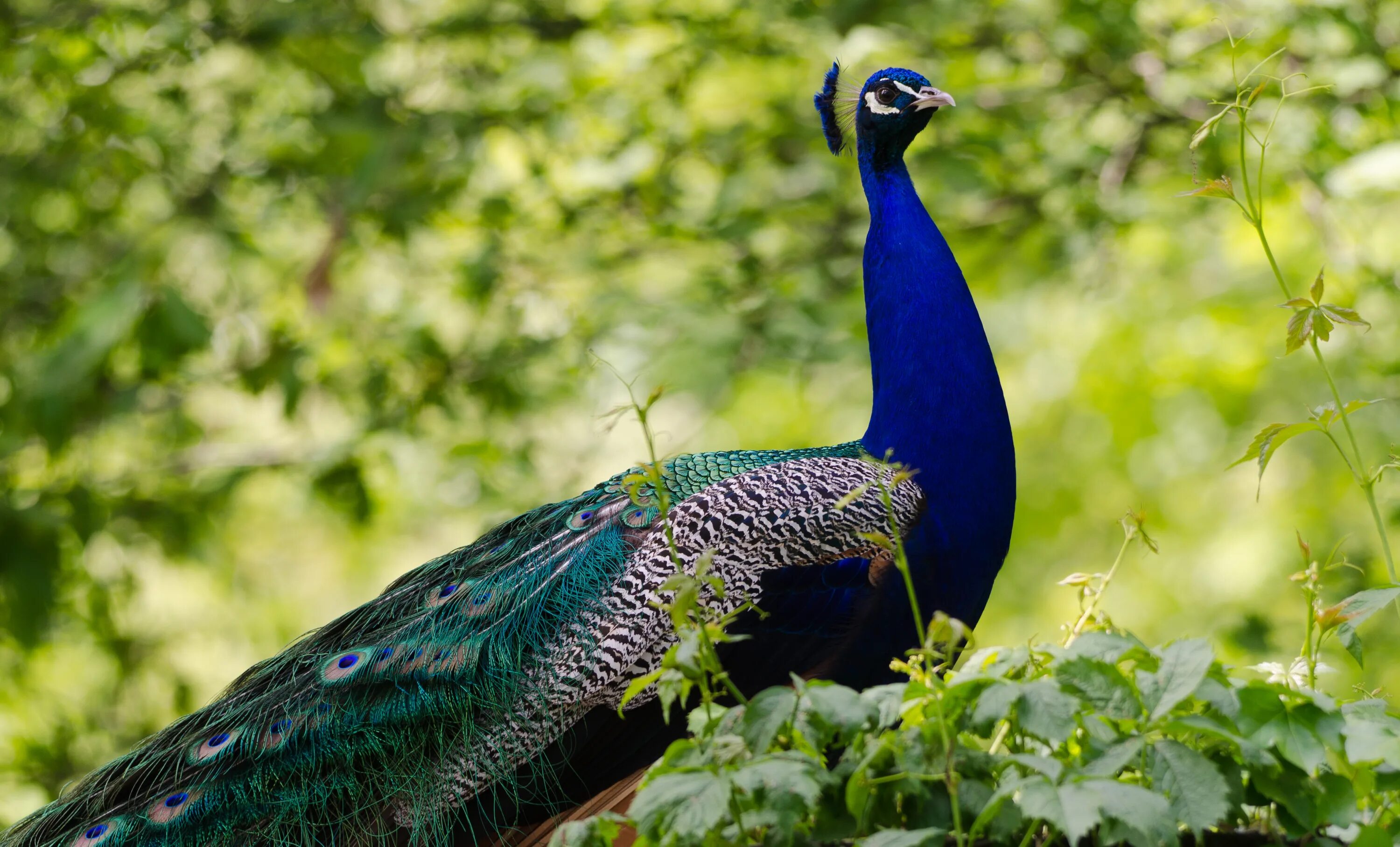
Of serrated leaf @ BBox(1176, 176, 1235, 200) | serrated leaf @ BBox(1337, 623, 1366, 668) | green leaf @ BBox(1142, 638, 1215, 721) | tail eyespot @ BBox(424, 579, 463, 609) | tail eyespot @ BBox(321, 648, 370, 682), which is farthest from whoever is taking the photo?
tail eyespot @ BBox(424, 579, 463, 609)

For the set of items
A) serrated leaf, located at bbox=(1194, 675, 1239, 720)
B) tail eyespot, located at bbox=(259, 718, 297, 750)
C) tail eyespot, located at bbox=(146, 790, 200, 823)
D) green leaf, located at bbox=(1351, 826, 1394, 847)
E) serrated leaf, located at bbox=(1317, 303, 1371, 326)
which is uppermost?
serrated leaf, located at bbox=(1317, 303, 1371, 326)

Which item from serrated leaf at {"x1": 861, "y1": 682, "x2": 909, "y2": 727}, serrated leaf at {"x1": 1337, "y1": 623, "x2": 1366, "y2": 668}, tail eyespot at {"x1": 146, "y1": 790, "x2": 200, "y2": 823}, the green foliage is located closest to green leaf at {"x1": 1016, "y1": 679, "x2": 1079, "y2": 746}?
the green foliage

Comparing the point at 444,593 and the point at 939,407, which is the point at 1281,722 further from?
the point at 444,593

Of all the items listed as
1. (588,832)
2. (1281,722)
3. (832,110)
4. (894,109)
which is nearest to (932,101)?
(894,109)

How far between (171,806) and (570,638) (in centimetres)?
71

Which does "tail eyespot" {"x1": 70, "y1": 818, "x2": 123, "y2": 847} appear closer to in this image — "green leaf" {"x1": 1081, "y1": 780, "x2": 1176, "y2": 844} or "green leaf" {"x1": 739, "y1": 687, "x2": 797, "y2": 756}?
"green leaf" {"x1": 739, "y1": 687, "x2": 797, "y2": 756}

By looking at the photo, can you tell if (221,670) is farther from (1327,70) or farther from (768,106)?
(1327,70)

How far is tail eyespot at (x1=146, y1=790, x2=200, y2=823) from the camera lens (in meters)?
2.11

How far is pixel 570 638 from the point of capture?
2.23 m

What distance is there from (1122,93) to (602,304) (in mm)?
1818

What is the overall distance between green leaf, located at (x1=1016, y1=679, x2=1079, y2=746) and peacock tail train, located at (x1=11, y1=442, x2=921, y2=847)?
1.13m

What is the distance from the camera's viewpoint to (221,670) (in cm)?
669

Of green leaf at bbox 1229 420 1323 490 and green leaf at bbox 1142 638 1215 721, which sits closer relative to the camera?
green leaf at bbox 1142 638 1215 721

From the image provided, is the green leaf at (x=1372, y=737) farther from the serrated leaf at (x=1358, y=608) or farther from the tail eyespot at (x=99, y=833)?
the tail eyespot at (x=99, y=833)
